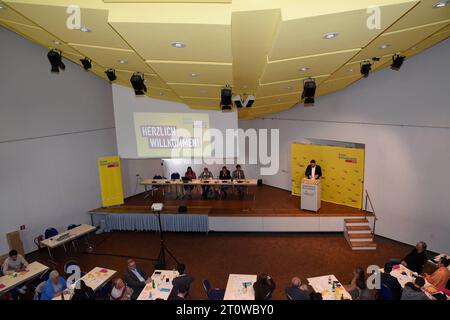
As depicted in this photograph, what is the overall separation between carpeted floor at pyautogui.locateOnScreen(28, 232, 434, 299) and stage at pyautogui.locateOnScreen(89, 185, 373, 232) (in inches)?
9.9

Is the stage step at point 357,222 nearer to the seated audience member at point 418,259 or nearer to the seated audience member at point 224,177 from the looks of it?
the seated audience member at point 418,259

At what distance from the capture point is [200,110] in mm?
9258

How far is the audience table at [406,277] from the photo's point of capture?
511 cm

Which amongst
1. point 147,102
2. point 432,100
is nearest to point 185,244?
point 147,102

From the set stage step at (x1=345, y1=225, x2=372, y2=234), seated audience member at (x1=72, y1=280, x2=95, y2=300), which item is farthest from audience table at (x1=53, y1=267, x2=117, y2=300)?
stage step at (x1=345, y1=225, x2=372, y2=234)

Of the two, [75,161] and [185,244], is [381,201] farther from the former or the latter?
[75,161]

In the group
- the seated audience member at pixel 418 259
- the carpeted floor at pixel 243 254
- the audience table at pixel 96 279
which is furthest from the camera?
the carpeted floor at pixel 243 254

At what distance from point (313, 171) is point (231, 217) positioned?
365cm

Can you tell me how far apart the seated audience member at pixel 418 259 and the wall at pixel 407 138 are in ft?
6.17

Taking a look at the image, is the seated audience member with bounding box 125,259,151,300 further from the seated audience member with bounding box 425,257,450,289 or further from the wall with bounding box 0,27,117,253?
the seated audience member with bounding box 425,257,450,289

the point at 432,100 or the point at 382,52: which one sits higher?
the point at 382,52

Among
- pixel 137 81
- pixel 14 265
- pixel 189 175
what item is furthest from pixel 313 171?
pixel 14 265

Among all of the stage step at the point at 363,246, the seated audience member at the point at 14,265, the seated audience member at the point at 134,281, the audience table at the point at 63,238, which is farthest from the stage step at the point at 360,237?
the seated audience member at the point at 14,265
